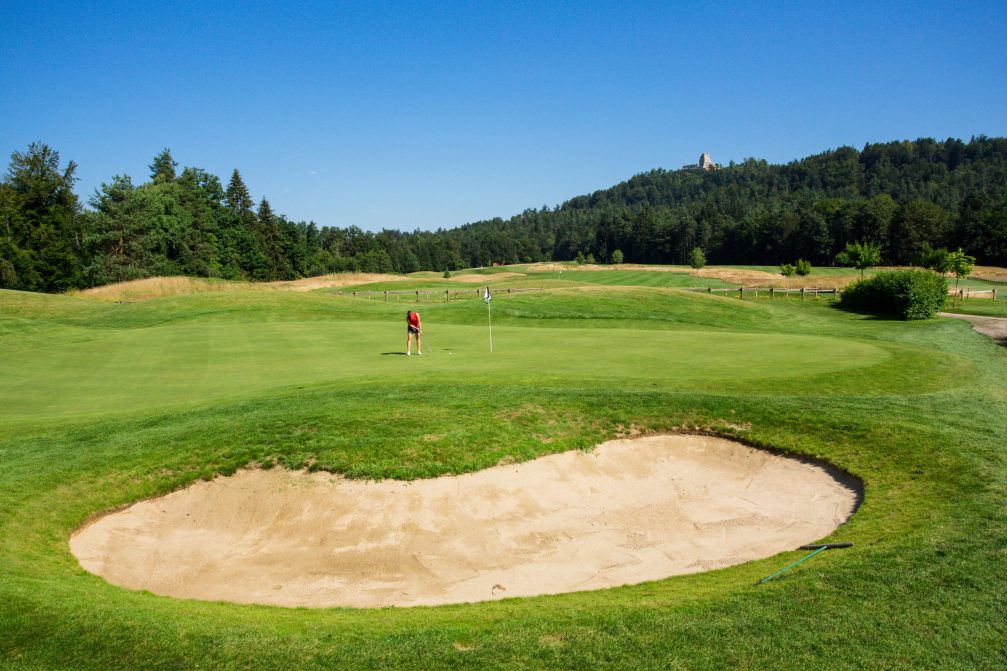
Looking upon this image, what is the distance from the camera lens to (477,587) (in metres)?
8.27

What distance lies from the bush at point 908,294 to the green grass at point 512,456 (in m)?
12.5

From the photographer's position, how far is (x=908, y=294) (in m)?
40.5

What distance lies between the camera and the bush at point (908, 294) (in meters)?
40.2

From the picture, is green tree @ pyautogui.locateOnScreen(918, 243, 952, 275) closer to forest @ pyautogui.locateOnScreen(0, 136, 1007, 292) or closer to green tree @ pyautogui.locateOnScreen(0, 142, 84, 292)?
forest @ pyautogui.locateOnScreen(0, 136, 1007, 292)

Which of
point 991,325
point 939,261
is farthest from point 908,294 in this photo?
point 939,261

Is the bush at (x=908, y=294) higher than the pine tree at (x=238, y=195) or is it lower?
lower

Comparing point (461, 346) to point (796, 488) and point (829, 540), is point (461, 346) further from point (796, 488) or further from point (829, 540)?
point (829, 540)

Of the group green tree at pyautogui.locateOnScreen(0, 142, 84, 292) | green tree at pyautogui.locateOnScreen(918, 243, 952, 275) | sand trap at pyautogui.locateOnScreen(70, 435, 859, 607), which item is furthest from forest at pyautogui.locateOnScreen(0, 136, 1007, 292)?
sand trap at pyautogui.locateOnScreen(70, 435, 859, 607)

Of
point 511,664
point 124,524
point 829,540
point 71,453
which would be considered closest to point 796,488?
point 829,540

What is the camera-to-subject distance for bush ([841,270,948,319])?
40.2 meters

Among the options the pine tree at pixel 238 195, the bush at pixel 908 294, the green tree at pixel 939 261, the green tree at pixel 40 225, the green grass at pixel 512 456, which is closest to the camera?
the green grass at pixel 512 456

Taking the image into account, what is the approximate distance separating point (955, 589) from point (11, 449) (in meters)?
15.6

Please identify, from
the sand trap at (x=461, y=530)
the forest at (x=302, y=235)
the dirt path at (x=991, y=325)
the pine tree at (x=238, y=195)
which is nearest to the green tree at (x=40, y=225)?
the forest at (x=302, y=235)

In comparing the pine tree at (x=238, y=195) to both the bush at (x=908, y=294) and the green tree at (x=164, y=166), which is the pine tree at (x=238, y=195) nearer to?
the green tree at (x=164, y=166)
